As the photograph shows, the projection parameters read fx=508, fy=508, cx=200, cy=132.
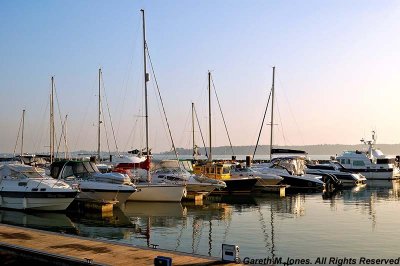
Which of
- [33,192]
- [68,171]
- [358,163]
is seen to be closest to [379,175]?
[358,163]

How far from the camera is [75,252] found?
13672mm

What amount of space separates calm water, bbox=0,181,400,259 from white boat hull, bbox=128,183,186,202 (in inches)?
24.1

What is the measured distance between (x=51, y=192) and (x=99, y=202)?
2.64 m

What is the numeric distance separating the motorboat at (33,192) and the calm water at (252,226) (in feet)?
1.87

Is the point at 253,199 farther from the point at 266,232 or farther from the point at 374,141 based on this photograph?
the point at 374,141

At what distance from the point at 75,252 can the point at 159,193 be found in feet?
60.2

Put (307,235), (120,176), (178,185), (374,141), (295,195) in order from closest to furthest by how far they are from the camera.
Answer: (307,235) → (120,176) → (178,185) → (295,195) → (374,141)

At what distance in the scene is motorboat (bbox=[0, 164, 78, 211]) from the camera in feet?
89.5

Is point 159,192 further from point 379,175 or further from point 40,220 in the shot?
point 379,175

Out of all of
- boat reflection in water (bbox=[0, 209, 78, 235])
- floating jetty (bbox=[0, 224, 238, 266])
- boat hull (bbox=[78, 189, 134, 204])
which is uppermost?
boat hull (bbox=[78, 189, 134, 204])

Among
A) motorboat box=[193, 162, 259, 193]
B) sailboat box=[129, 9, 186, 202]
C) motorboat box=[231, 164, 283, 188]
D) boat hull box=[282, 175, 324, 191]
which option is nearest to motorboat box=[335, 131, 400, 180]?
boat hull box=[282, 175, 324, 191]

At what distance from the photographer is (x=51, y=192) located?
27.2 meters

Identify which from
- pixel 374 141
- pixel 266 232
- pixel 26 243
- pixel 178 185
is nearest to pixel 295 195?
pixel 178 185

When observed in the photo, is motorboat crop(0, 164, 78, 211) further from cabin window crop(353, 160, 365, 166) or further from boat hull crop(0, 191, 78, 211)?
cabin window crop(353, 160, 365, 166)
